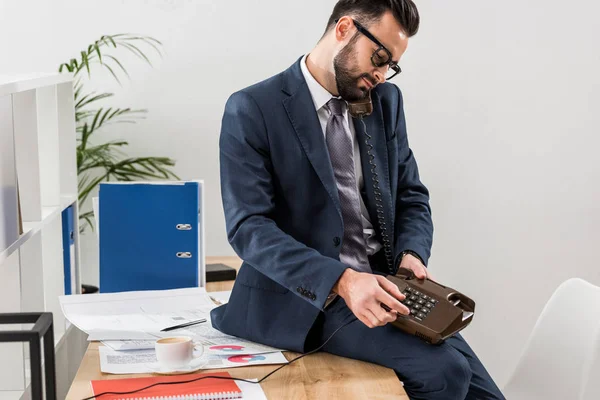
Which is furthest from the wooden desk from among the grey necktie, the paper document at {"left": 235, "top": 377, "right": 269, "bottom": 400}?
the grey necktie

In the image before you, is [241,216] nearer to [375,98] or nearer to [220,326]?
[220,326]

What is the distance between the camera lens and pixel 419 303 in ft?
5.52

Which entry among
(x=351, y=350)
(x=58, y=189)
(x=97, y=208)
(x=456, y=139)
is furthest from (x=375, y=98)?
(x=456, y=139)

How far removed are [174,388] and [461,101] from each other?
6.72 feet

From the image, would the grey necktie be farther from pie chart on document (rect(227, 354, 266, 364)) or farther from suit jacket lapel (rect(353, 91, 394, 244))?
pie chart on document (rect(227, 354, 266, 364))

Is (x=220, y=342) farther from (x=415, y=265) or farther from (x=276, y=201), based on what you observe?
(x=415, y=265)

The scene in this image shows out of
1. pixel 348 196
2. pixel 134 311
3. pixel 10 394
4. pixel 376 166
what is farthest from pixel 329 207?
pixel 10 394

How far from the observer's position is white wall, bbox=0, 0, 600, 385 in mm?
3141

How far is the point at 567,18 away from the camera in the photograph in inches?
126

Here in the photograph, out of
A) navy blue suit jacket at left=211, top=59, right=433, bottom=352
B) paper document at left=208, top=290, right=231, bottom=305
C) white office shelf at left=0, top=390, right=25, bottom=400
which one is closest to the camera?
navy blue suit jacket at left=211, top=59, right=433, bottom=352

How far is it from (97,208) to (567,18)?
1.97 meters

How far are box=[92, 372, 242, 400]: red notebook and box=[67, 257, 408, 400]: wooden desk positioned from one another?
0.04m

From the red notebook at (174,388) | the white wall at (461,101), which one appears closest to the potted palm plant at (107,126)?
the white wall at (461,101)

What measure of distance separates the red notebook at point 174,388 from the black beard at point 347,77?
0.73 m
